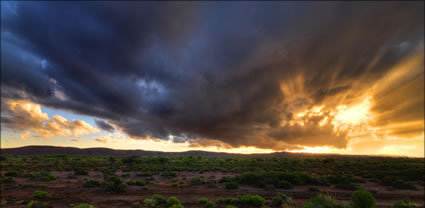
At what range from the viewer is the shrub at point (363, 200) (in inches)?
396

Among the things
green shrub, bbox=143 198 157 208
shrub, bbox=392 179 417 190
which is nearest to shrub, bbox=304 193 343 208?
green shrub, bbox=143 198 157 208

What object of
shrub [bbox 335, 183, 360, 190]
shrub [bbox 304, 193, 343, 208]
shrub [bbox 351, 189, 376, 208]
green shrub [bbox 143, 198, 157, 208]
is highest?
shrub [bbox 351, 189, 376, 208]

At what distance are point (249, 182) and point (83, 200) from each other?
16.5m

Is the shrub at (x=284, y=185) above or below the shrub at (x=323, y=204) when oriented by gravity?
below

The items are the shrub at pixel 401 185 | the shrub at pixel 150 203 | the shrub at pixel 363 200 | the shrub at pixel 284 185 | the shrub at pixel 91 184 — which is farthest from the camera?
the shrub at pixel 401 185

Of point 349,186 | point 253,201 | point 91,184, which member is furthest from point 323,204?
point 91,184

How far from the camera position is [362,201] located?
10148 mm

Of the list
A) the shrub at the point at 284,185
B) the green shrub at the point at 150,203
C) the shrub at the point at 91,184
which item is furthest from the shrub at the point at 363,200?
the shrub at the point at 91,184

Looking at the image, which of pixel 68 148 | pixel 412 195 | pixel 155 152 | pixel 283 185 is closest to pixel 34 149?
pixel 68 148

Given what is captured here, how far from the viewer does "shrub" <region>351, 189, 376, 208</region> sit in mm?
10047

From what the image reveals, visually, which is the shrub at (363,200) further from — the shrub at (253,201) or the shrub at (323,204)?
the shrub at (253,201)

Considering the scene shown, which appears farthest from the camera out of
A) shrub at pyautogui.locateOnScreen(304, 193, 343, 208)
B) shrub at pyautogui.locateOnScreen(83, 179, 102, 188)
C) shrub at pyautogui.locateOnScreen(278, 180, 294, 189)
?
shrub at pyautogui.locateOnScreen(278, 180, 294, 189)

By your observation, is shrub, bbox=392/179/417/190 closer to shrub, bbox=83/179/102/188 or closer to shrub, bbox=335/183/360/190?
shrub, bbox=335/183/360/190

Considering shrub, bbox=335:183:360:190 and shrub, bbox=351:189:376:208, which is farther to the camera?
shrub, bbox=335:183:360:190
